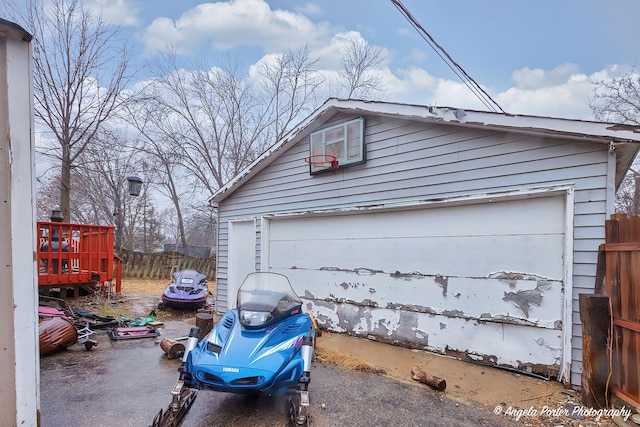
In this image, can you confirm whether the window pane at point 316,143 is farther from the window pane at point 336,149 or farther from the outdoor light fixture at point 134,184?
the outdoor light fixture at point 134,184

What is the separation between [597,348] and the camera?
9.35ft

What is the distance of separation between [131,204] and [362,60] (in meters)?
17.6

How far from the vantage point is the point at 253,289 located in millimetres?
3334

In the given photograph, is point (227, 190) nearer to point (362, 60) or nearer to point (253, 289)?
point (253, 289)

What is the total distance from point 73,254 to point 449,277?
7.43 metres

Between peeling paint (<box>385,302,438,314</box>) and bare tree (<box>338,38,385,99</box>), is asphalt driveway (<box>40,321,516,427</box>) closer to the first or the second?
peeling paint (<box>385,302,438,314</box>)

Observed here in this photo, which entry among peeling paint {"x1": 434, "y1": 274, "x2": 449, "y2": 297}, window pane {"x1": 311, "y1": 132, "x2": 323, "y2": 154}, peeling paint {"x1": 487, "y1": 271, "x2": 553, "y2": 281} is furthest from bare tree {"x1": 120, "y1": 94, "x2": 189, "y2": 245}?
peeling paint {"x1": 487, "y1": 271, "x2": 553, "y2": 281}

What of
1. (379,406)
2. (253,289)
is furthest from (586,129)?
(253,289)

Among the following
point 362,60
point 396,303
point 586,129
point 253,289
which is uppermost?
point 362,60

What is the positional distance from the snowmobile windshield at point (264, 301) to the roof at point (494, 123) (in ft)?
9.44

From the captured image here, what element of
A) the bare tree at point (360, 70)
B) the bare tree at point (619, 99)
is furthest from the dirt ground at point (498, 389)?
the bare tree at point (360, 70)

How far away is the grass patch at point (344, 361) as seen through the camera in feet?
12.8

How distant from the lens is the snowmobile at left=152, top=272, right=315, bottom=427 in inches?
96.2

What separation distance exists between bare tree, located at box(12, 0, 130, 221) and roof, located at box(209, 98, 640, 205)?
28.2 ft
